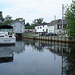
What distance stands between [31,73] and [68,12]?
14.3 m

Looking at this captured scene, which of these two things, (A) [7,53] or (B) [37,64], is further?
(A) [7,53]

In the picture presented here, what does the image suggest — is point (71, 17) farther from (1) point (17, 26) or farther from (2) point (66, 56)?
(1) point (17, 26)

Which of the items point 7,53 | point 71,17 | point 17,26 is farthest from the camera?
point 17,26


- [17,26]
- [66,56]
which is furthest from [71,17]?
[17,26]

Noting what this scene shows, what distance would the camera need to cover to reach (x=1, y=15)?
101 m

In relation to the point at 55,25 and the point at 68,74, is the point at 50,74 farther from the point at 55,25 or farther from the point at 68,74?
the point at 55,25

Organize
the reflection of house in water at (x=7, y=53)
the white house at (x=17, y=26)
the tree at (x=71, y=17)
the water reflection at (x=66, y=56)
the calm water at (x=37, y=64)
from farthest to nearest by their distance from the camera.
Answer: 1. the white house at (x=17, y=26)
2. the tree at (x=71, y=17)
3. the reflection of house in water at (x=7, y=53)
4. the water reflection at (x=66, y=56)
5. the calm water at (x=37, y=64)

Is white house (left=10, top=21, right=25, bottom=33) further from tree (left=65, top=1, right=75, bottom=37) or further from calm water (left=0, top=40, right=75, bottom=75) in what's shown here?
calm water (left=0, top=40, right=75, bottom=75)

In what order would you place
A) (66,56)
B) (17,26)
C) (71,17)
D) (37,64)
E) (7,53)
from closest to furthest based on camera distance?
(37,64) → (66,56) → (7,53) → (71,17) → (17,26)

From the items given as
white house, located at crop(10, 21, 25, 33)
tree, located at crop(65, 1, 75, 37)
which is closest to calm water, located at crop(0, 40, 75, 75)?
tree, located at crop(65, 1, 75, 37)

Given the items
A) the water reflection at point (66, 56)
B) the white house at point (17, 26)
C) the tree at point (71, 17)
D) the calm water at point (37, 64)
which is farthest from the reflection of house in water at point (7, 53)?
the white house at point (17, 26)

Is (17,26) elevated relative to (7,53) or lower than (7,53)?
elevated

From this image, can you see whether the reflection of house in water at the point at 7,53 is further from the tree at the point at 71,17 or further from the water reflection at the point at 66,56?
the tree at the point at 71,17

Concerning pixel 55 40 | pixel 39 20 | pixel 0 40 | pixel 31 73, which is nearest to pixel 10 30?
pixel 0 40
